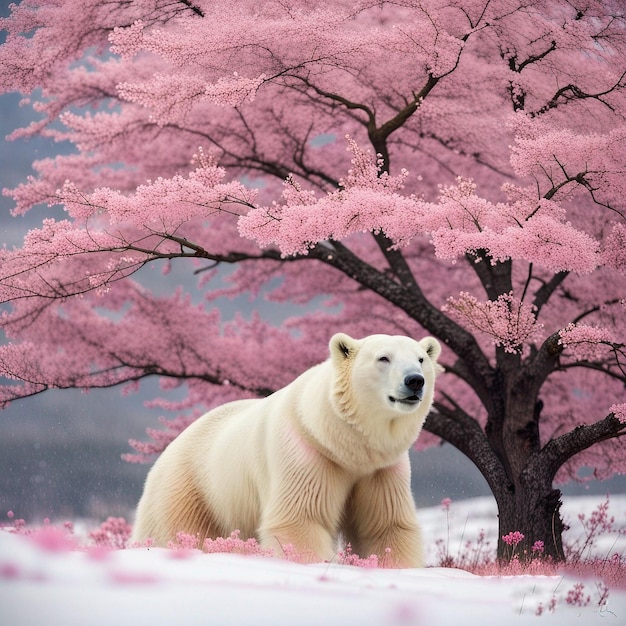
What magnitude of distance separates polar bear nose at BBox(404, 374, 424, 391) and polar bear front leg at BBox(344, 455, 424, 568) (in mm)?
616

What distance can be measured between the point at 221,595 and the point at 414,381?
49.6 inches

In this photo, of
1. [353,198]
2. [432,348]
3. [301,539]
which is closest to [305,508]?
[301,539]

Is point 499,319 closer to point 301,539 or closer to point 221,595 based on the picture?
point 301,539

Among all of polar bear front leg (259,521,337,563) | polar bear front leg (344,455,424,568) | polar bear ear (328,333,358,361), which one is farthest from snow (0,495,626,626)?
polar bear ear (328,333,358,361)

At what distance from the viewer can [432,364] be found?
3.59 m

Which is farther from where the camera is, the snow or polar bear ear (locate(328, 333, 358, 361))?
polar bear ear (locate(328, 333, 358, 361))

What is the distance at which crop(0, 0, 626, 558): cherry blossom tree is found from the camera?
17.0 ft

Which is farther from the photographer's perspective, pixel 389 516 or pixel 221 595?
pixel 389 516

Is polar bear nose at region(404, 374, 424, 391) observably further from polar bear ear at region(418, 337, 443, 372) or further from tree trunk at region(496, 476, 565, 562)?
tree trunk at region(496, 476, 565, 562)

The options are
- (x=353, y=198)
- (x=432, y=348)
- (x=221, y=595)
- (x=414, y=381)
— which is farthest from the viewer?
(x=353, y=198)

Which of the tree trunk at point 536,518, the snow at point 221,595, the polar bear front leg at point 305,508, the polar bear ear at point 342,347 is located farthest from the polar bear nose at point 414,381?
the tree trunk at point 536,518

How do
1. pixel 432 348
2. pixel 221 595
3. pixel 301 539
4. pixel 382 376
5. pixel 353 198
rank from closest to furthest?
pixel 221 595 < pixel 382 376 < pixel 301 539 < pixel 432 348 < pixel 353 198

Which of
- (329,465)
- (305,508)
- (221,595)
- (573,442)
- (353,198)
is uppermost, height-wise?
(353,198)

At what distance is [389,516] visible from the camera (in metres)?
3.73
